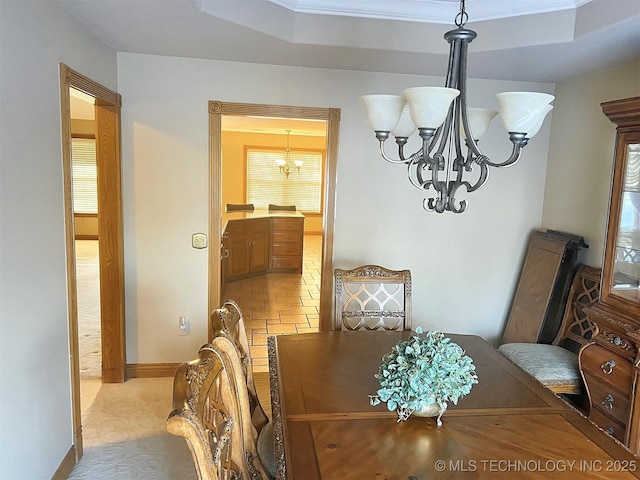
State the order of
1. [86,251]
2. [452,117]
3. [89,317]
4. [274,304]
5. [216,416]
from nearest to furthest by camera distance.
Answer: [216,416]
[452,117]
[89,317]
[274,304]
[86,251]

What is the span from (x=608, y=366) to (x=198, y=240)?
278 cm

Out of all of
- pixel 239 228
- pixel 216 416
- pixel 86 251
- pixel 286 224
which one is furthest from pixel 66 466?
pixel 86 251

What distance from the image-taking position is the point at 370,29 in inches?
112

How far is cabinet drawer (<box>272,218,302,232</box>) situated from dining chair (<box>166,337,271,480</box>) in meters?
5.46

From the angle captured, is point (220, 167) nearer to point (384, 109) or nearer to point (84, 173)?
point (384, 109)

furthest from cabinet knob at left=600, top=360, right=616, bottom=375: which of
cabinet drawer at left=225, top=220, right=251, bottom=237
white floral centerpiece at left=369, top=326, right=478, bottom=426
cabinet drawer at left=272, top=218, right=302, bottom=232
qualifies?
cabinet drawer at left=272, top=218, right=302, bottom=232

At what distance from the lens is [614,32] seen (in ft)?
7.95

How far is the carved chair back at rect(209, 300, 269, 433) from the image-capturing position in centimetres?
179

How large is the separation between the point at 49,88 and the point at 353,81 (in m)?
2.08

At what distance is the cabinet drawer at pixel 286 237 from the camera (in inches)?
283

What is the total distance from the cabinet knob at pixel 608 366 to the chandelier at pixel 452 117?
4.36 ft

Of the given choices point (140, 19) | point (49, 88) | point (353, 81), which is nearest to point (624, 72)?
point (353, 81)

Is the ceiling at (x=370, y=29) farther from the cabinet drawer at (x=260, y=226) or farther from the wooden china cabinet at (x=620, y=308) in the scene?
the cabinet drawer at (x=260, y=226)

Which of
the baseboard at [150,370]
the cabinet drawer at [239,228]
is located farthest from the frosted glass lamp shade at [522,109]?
the cabinet drawer at [239,228]
